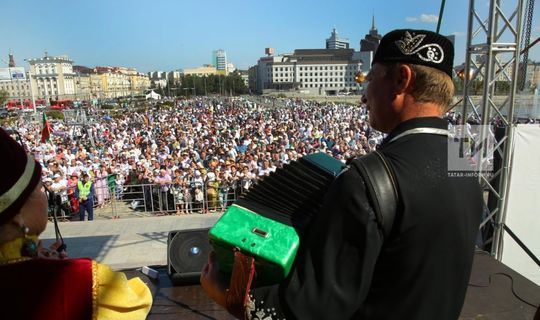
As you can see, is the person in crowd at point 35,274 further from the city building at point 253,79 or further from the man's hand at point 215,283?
the city building at point 253,79

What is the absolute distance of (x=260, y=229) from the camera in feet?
4.55

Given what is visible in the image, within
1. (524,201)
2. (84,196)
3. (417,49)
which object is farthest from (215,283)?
(84,196)

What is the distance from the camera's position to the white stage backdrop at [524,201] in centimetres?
596

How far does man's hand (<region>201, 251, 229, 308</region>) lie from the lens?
1425mm

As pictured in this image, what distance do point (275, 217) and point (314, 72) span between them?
516 ft

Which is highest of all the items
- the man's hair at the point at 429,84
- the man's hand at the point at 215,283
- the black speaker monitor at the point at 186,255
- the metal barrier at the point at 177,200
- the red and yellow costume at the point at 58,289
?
the man's hair at the point at 429,84

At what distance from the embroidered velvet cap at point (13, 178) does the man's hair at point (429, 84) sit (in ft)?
4.31

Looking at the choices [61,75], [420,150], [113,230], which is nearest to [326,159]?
[420,150]

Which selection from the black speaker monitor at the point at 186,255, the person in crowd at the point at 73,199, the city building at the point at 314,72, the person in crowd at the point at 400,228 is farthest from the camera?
the city building at the point at 314,72

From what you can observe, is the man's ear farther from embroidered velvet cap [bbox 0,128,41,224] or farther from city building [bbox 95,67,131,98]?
city building [bbox 95,67,131,98]

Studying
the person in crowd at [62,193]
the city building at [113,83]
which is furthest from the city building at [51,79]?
the person in crowd at [62,193]

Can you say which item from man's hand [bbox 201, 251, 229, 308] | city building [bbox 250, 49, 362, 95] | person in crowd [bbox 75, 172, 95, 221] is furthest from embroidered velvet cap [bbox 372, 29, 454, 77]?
city building [bbox 250, 49, 362, 95]

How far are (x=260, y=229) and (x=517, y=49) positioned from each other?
5748mm

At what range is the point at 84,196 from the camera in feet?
33.8
